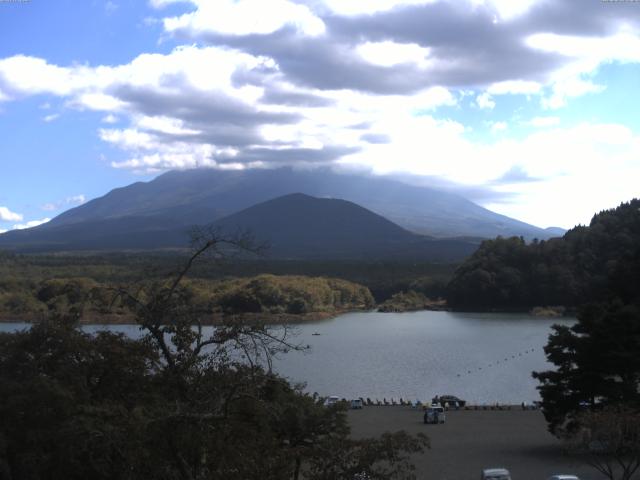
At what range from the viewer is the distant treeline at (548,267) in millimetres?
54531

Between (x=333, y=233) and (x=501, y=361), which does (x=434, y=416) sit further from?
(x=333, y=233)

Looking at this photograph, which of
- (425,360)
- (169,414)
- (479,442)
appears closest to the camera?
(169,414)

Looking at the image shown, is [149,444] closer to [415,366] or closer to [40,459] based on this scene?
[40,459]

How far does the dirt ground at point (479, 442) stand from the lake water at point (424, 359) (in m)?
2.70

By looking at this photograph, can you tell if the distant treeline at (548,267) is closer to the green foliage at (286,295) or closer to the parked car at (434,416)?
the green foliage at (286,295)

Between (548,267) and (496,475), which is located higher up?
(548,267)

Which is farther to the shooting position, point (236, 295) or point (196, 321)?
point (236, 295)

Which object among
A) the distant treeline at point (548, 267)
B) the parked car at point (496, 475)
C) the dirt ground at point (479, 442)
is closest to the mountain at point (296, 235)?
the distant treeline at point (548, 267)

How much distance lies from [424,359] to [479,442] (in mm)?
17268

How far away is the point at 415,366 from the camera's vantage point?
99.6ft

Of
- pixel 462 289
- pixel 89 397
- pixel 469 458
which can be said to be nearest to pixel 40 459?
pixel 89 397

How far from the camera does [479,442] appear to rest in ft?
49.8

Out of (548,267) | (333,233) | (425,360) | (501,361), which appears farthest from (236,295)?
(333,233)

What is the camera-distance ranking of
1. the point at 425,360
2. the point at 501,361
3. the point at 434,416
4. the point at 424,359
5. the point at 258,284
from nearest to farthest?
1. the point at 434,416
2. the point at 501,361
3. the point at 425,360
4. the point at 424,359
5. the point at 258,284
